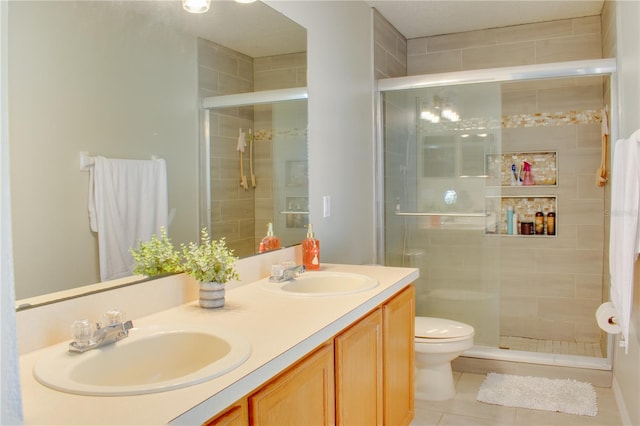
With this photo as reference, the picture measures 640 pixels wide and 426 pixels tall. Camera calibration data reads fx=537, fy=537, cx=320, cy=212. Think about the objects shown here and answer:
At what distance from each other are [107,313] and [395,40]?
127 inches

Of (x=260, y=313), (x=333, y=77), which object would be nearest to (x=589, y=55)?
(x=333, y=77)

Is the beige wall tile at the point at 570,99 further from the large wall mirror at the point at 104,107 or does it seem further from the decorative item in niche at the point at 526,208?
the large wall mirror at the point at 104,107

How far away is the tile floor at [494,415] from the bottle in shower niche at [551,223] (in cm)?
133

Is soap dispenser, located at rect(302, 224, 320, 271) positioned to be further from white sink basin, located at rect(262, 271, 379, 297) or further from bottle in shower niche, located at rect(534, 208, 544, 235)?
bottle in shower niche, located at rect(534, 208, 544, 235)

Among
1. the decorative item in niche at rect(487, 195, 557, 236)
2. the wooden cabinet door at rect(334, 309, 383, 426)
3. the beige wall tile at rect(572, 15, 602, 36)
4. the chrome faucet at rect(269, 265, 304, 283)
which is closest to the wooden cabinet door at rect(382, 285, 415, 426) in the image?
the wooden cabinet door at rect(334, 309, 383, 426)

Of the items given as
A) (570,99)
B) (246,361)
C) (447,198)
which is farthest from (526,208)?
(246,361)

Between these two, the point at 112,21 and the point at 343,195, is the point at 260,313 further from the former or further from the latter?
the point at 343,195

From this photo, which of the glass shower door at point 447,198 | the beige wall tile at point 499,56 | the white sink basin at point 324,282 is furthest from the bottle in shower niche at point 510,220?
the white sink basin at point 324,282

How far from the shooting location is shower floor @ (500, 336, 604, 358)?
380 cm

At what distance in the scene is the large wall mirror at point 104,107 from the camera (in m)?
1.30

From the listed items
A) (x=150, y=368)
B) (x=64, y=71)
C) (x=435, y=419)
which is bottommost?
(x=435, y=419)

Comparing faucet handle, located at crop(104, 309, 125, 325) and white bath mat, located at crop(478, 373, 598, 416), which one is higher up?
faucet handle, located at crop(104, 309, 125, 325)

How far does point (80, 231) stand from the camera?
4.74 ft

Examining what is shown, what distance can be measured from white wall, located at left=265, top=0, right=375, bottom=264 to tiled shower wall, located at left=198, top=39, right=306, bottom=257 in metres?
0.28
